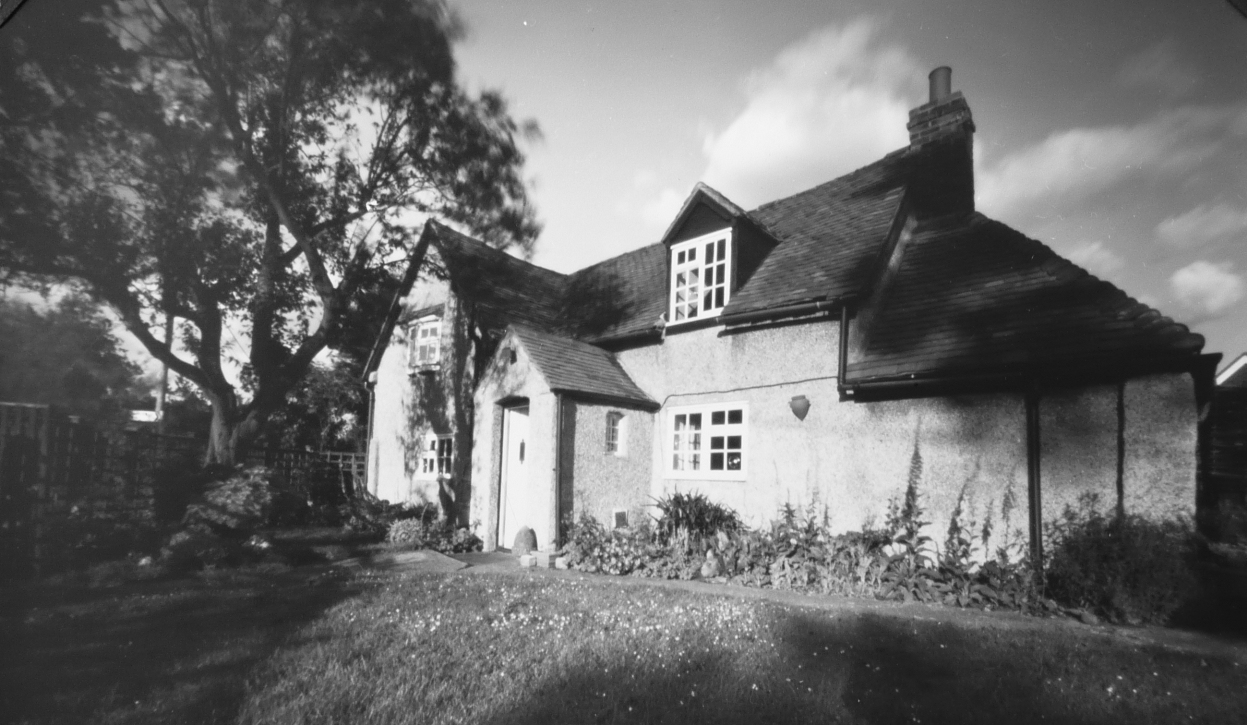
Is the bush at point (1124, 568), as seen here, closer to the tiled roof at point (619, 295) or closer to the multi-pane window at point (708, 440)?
the multi-pane window at point (708, 440)

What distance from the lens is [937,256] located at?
980 centimetres

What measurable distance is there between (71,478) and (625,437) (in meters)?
8.12

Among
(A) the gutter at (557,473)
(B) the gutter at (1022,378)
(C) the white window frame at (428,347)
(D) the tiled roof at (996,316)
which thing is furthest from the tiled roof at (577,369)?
(D) the tiled roof at (996,316)

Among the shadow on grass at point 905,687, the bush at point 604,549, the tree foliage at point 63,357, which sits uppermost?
the tree foliage at point 63,357

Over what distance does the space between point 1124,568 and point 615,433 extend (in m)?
7.32

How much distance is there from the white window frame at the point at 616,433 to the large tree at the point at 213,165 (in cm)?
629

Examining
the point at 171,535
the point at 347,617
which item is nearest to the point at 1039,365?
the point at 347,617

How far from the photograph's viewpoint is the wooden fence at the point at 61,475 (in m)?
3.62

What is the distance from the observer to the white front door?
10.7 metres

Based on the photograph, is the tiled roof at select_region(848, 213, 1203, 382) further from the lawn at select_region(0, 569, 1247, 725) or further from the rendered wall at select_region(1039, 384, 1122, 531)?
the lawn at select_region(0, 569, 1247, 725)

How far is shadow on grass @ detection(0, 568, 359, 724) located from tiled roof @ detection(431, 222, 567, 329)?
19.2 feet

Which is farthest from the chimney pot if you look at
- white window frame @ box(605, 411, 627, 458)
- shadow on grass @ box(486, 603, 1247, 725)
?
shadow on grass @ box(486, 603, 1247, 725)

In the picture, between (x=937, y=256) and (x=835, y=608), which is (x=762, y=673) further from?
(x=937, y=256)

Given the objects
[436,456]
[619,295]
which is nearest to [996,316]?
[619,295]
